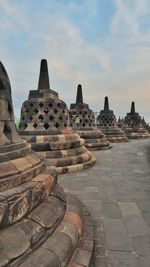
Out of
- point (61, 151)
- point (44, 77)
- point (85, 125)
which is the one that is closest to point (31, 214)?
point (61, 151)

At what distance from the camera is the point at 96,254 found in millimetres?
2473

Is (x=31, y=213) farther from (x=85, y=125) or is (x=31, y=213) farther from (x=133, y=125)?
(x=133, y=125)

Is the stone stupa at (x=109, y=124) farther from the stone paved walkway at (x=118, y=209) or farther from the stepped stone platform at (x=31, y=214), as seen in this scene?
the stepped stone platform at (x=31, y=214)

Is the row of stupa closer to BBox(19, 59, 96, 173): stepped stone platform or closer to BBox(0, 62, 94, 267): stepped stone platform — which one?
BBox(0, 62, 94, 267): stepped stone platform

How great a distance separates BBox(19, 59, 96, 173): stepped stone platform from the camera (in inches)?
284

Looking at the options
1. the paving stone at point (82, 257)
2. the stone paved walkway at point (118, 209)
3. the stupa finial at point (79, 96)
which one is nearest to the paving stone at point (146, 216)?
the stone paved walkway at point (118, 209)

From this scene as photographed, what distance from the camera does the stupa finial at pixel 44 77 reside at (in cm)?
820

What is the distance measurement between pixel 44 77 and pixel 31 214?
6564mm

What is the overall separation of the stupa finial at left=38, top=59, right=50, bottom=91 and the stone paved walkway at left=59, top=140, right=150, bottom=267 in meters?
3.44

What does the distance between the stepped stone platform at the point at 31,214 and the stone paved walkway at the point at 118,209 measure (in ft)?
0.83

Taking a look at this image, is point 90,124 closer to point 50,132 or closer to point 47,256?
point 50,132

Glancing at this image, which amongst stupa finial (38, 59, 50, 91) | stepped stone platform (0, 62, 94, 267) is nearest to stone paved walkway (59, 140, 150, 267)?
stepped stone platform (0, 62, 94, 267)

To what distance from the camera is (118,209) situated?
386 cm

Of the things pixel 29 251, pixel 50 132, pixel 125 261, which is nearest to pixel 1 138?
pixel 29 251
